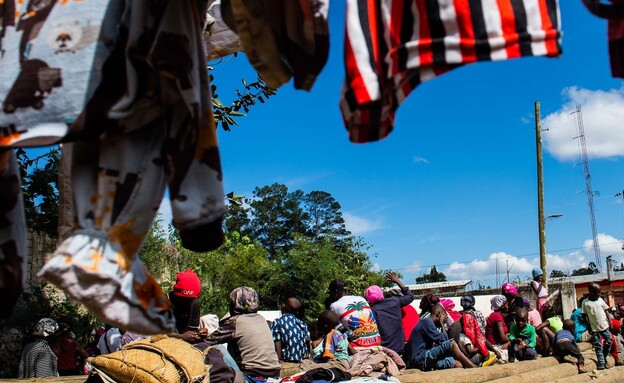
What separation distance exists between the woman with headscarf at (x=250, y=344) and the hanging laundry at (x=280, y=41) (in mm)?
4073

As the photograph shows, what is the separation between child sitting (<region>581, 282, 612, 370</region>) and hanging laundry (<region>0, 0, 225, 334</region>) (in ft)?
37.0

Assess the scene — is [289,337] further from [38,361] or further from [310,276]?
[310,276]

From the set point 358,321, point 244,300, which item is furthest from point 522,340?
point 244,300

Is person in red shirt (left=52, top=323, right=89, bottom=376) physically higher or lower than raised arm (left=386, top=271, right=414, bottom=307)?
lower

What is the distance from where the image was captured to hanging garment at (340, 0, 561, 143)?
130 cm

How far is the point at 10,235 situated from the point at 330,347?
5.02m

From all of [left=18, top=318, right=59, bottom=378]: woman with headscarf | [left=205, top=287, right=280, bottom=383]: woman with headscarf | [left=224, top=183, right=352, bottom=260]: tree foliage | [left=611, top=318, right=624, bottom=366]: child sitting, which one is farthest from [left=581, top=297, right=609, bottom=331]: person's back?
[left=224, top=183, right=352, bottom=260]: tree foliage

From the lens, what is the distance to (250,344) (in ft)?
17.8

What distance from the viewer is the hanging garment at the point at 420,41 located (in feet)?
4.27

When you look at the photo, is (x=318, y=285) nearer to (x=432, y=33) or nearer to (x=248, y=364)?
(x=248, y=364)

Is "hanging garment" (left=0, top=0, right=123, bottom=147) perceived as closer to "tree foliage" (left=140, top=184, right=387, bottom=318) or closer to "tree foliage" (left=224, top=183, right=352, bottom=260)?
"tree foliage" (left=140, top=184, right=387, bottom=318)

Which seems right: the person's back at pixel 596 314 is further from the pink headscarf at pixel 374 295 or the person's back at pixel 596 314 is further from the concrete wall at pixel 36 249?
the concrete wall at pixel 36 249

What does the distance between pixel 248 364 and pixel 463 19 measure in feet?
15.0

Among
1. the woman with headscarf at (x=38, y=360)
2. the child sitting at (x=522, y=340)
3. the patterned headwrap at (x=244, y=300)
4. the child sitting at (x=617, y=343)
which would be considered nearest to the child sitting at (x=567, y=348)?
the child sitting at (x=522, y=340)
